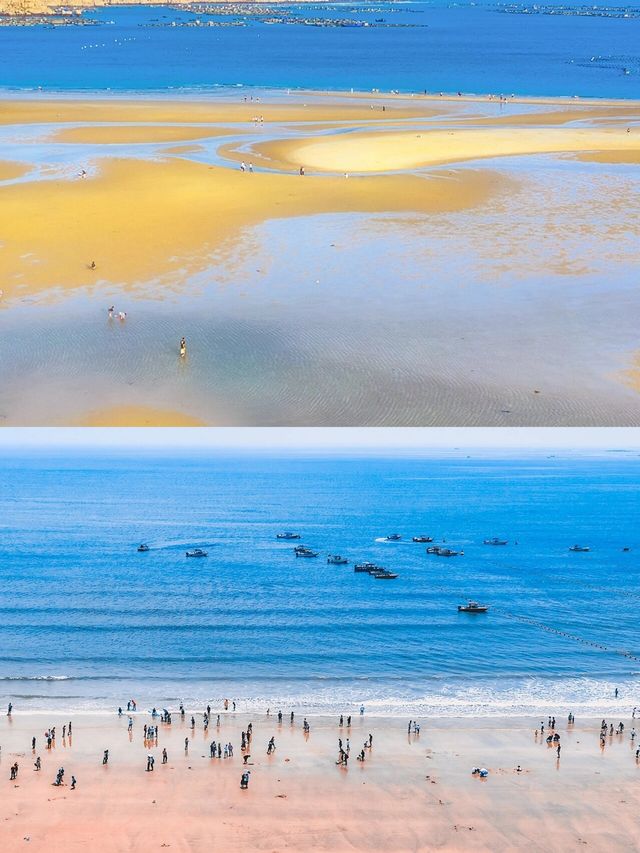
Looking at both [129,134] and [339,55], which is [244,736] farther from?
[339,55]

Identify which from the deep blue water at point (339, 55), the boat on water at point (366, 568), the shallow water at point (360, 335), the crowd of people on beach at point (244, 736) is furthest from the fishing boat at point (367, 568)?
the deep blue water at point (339, 55)

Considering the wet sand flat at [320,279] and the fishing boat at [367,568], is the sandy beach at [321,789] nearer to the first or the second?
the wet sand flat at [320,279]

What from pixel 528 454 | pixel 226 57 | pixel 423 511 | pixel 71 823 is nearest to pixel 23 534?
pixel 423 511

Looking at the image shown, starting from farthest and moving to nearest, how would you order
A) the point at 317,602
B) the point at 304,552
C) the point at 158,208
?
the point at 158,208 < the point at 304,552 < the point at 317,602

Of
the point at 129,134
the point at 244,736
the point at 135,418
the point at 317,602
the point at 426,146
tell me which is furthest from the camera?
the point at 129,134

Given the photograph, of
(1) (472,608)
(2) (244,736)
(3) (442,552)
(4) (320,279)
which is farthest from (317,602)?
(4) (320,279)

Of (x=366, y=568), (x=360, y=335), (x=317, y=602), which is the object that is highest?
(x=360, y=335)

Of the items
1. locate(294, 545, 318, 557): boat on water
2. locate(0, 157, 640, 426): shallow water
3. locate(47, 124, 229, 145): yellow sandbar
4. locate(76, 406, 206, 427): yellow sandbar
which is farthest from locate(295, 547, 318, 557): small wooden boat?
locate(47, 124, 229, 145): yellow sandbar

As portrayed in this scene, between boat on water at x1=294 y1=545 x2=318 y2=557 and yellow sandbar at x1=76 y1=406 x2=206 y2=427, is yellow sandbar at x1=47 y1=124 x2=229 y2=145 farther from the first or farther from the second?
yellow sandbar at x1=76 y1=406 x2=206 y2=427
